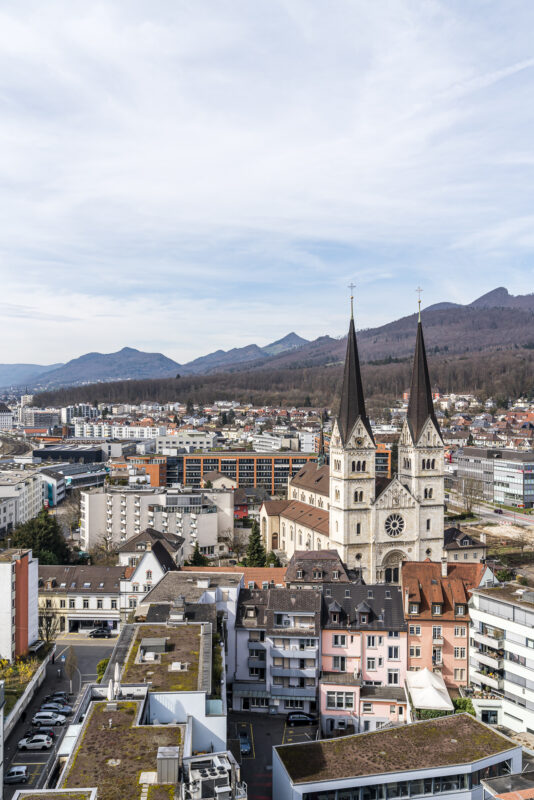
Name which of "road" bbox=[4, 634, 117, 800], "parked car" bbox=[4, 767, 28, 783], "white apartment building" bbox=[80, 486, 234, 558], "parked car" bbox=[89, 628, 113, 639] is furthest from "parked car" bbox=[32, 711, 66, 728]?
"white apartment building" bbox=[80, 486, 234, 558]

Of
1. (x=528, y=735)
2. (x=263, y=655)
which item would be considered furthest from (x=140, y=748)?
(x=528, y=735)

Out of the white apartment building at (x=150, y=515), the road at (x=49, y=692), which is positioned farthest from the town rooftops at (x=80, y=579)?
the white apartment building at (x=150, y=515)

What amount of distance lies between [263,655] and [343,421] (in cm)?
2360

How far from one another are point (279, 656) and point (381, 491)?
923 inches

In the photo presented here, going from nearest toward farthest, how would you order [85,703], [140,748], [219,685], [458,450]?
[140,748] < [85,703] < [219,685] < [458,450]

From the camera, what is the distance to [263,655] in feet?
122

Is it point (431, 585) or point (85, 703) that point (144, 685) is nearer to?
point (85, 703)

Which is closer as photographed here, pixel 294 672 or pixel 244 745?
pixel 244 745

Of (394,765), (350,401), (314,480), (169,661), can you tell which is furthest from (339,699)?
(314,480)

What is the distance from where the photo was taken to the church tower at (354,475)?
186ft

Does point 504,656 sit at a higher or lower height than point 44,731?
higher

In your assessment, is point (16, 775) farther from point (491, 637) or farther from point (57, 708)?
point (491, 637)

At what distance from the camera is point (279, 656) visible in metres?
36.5

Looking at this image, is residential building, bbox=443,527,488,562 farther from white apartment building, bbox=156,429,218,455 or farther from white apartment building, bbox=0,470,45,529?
white apartment building, bbox=156,429,218,455
